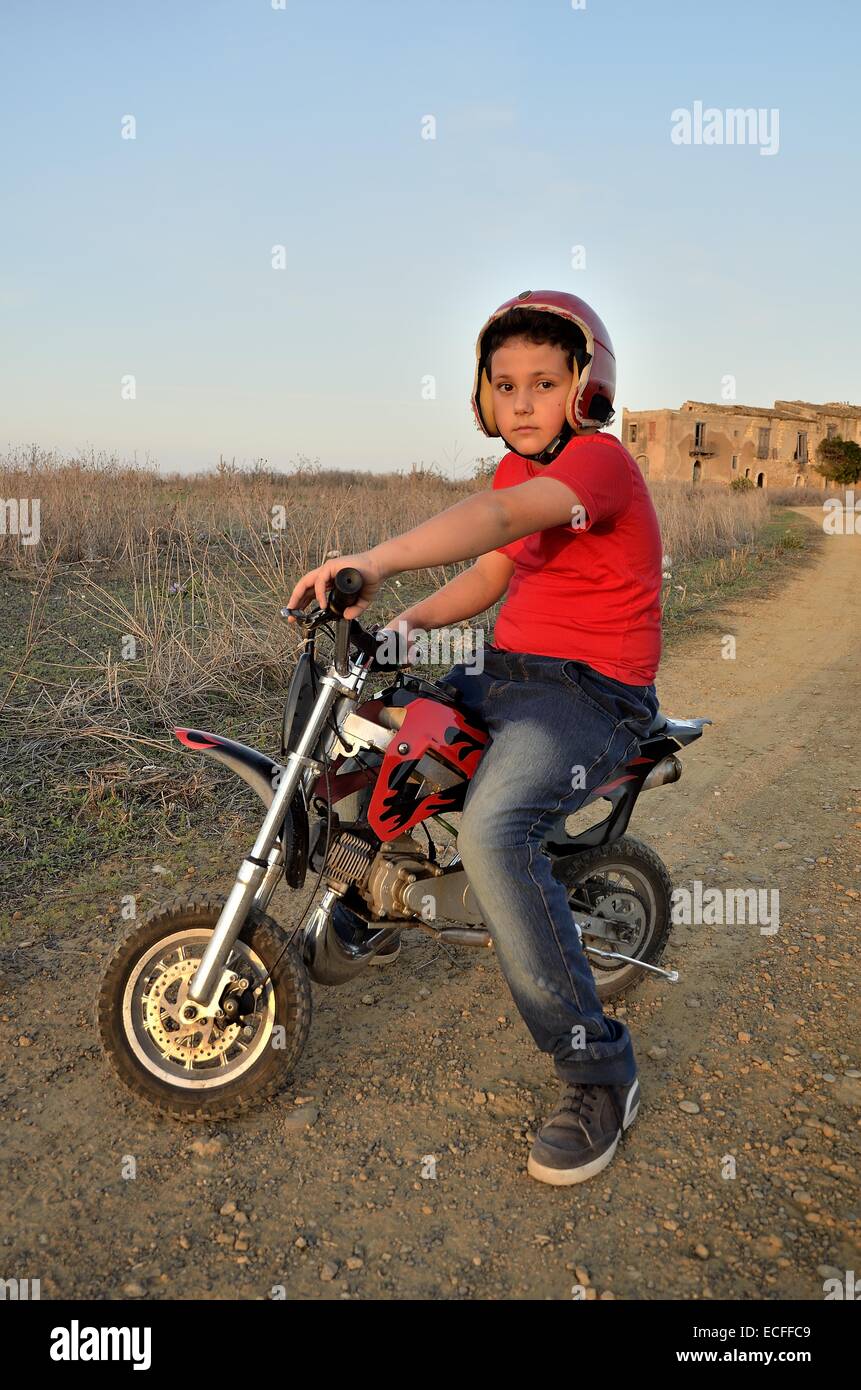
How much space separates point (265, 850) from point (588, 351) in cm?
155

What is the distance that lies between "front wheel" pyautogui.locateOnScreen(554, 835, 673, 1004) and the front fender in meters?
0.87

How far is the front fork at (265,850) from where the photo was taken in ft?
7.87

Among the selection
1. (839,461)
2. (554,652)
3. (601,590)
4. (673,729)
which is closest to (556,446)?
(601,590)

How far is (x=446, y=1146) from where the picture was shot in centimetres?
253

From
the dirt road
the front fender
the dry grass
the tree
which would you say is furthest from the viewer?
the tree

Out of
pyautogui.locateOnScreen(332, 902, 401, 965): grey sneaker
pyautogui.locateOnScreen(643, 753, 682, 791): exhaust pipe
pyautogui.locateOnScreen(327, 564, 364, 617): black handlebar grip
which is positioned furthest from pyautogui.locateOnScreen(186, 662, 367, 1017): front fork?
pyautogui.locateOnScreen(643, 753, 682, 791): exhaust pipe

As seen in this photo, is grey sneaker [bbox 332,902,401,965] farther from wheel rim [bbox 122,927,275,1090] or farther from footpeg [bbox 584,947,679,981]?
footpeg [bbox 584,947,679,981]

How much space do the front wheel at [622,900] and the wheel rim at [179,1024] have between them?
991mm

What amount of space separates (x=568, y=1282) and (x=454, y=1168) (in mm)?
432

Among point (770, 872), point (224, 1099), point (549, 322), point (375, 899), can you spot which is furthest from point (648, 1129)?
point (549, 322)

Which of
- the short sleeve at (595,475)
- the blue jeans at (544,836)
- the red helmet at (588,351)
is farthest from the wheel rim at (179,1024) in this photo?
the red helmet at (588,351)

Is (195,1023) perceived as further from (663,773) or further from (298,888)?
(663,773)

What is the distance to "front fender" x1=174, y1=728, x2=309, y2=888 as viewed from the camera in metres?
2.46
